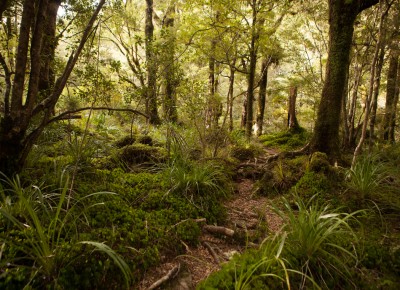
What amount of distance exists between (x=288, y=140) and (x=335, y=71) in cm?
498

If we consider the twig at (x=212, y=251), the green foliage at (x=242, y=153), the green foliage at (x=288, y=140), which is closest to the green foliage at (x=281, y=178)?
the green foliage at (x=242, y=153)

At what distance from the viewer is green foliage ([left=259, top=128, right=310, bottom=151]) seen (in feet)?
30.3

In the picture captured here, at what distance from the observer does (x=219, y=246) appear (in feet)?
9.54

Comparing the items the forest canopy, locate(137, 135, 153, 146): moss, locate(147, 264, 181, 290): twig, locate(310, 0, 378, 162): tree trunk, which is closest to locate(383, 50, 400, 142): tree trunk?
the forest canopy

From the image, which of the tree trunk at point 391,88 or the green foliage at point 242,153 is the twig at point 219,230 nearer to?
the green foliage at point 242,153

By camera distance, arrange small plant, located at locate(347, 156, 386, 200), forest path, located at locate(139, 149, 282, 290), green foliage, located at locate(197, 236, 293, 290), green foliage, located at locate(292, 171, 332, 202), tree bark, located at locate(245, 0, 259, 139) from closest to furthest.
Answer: green foliage, located at locate(197, 236, 293, 290) < forest path, located at locate(139, 149, 282, 290) < small plant, located at locate(347, 156, 386, 200) < green foliage, located at locate(292, 171, 332, 202) < tree bark, located at locate(245, 0, 259, 139)

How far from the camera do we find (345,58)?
16.3 ft

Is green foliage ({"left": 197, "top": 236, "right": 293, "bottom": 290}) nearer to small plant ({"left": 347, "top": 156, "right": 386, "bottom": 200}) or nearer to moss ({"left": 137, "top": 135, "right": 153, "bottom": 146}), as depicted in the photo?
small plant ({"left": 347, "top": 156, "right": 386, "bottom": 200})

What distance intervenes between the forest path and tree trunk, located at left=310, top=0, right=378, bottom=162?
1.98 m

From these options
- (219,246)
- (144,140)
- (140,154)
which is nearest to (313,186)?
(219,246)

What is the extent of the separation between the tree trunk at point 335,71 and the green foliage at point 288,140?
3.92 metres

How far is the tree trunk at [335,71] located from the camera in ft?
16.1

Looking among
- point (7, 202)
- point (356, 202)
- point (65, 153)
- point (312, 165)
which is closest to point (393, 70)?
point (312, 165)

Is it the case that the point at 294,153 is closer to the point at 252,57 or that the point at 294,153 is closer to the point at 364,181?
the point at 364,181
